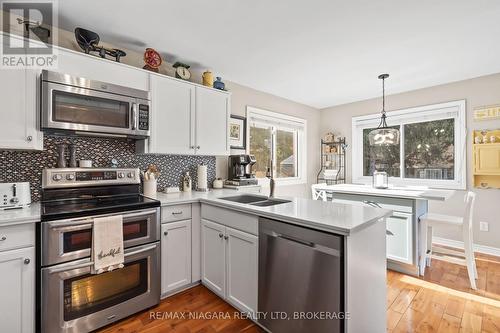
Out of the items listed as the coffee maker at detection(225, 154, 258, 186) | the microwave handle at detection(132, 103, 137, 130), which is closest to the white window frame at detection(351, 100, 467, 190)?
the coffee maker at detection(225, 154, 258, 186)

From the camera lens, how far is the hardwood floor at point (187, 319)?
1760 mm

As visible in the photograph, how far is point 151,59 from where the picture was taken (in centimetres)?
234

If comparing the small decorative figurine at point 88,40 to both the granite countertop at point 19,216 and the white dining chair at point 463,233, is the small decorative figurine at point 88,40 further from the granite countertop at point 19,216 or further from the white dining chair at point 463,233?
the white dining chair at point 463,233

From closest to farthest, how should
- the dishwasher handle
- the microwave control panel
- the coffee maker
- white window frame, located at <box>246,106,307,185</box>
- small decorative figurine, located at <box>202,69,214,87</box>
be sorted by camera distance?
the dishwasher handle → the microwave control panel → small decorative figurine, located at <box>202,69,214,87</box> → the coffee maker → white window frame, located at <box>246,106,307,185</box>

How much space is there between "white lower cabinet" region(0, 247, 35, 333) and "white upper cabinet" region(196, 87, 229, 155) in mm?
1620

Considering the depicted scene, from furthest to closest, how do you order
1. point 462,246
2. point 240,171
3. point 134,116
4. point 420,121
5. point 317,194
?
point 420,121, point 317,194, point 462,246, point 240,171, point 134,116

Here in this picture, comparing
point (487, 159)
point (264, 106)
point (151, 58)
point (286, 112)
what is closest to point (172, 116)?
point (151, 58)

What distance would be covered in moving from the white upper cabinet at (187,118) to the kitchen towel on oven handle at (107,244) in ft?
2.65

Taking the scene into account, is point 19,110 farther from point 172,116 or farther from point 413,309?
point 413,309

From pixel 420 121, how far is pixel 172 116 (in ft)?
12.2

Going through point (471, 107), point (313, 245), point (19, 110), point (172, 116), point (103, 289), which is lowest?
point (103, 289)

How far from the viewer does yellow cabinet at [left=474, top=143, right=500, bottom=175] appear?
2.96m

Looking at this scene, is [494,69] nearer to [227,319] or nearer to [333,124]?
[333,124]

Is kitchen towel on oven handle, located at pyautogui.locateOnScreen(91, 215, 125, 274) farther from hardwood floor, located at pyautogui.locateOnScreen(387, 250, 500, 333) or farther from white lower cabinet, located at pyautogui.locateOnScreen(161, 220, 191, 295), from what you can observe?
hardwood floor, located at pyautogui.locateOnScreen(387, 250, 500, 333)
